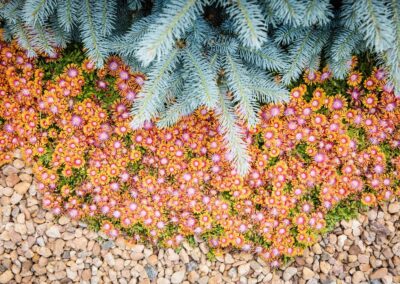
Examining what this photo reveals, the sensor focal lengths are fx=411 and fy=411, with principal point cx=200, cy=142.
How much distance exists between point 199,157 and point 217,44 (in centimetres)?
86

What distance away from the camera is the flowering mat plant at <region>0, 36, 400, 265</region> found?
2863mm

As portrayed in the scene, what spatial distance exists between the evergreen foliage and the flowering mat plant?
11.1 inches

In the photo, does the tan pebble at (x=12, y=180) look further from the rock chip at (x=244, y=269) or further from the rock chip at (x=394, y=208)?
the rock chip at (x=394, y=208)

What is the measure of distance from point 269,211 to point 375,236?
78 cm

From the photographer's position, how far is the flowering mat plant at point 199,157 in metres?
2.86

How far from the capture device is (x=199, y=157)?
9.65 ft

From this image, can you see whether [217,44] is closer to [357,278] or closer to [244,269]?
[244,269]

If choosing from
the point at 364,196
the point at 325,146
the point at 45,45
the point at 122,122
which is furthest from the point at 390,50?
the point at 45,45


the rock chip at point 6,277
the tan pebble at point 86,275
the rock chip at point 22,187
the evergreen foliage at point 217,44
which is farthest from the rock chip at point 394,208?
the rock chip at point 6,277

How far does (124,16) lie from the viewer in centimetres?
274

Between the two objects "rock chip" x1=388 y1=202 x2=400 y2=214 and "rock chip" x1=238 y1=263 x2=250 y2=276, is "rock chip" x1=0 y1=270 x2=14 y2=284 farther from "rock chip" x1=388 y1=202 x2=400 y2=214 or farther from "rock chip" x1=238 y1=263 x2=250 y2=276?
"rock chip" x1=388 y1=202 x2=400 y2=214

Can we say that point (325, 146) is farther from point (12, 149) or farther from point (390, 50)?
point (12, 149)

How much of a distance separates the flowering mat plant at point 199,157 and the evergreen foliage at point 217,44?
283 millimetres

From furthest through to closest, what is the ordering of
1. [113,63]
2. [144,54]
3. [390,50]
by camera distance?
1. [113,63]
2. [390,50]
3. [144,54]
